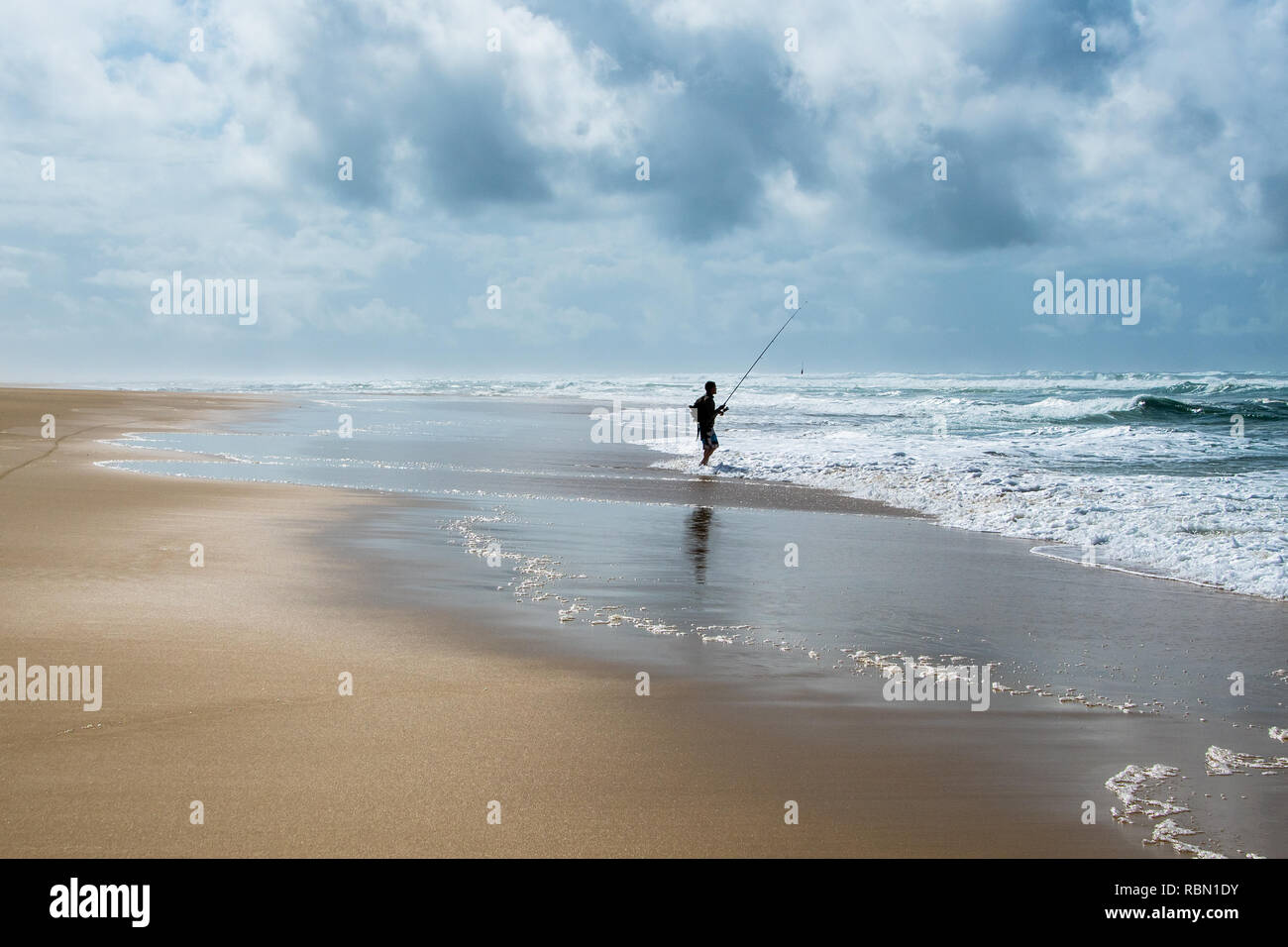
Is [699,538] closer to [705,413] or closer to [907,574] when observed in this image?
[907,574]

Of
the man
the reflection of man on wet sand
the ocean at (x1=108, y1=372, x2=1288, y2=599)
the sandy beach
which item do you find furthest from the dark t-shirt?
the sandy beach

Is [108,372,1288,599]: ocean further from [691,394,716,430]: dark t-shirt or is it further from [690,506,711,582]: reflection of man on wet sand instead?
[690,506,711,582]: reflection of man on wet sand

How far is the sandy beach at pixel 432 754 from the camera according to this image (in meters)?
3.27

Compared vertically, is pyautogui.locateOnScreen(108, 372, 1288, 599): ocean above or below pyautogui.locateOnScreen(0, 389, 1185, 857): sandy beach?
above

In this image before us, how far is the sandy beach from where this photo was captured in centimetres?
327

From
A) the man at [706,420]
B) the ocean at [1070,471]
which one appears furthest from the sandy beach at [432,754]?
the man at [706,420]

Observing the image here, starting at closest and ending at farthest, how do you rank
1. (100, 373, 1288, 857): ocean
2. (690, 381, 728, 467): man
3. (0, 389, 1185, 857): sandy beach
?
(0, 389, 1185, 857): sandy beach → (100, 373, 1288, 857): ocean → (690, 381, 728, 467): man

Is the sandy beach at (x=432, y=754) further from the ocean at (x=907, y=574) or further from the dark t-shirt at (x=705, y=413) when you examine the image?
the dark t-shirt at (x=705, y=413)

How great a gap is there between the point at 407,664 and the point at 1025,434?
2318 centimetres

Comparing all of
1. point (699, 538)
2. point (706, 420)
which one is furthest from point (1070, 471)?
point (699, 538)

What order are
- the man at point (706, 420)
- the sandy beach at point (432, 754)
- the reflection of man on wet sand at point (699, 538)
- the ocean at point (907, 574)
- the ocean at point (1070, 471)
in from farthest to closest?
the man at point (706, 420)
the ocean at point (1070, 471)
the reflection of man on wet sand at point (699, 538)
the ocean at point (907, 574)
the sandy beach at point (432, 754)

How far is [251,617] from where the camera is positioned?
590cm

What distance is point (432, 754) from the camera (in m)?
3.88
